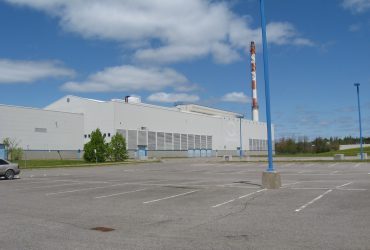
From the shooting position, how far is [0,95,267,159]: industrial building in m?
67.7

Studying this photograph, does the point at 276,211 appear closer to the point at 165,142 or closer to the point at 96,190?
the point at 96,190

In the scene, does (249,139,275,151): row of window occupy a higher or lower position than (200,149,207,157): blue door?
higher

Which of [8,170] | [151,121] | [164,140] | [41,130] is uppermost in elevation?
[151,121]

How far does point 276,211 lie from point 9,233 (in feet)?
21.9

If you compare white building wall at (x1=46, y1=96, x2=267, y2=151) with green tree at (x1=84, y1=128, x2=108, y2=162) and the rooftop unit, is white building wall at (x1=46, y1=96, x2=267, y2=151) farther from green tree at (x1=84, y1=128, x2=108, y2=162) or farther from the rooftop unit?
green tree at (x1=84, y1=128, x2=108, y2=162)

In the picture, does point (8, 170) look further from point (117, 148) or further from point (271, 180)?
point (117, 148)

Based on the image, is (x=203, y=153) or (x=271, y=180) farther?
(x=203, y=153)

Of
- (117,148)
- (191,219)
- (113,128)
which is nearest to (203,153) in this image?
(113,128)

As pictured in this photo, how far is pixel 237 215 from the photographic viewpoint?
11.9 metres

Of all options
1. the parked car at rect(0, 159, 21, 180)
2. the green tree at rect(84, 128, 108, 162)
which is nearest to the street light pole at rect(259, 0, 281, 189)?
the parked car at rect(0, 159, 21, 180)

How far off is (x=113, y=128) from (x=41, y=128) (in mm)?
11897

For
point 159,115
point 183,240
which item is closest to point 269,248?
point 183,240

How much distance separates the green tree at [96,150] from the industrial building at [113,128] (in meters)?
10.2

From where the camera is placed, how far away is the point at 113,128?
7638cm
